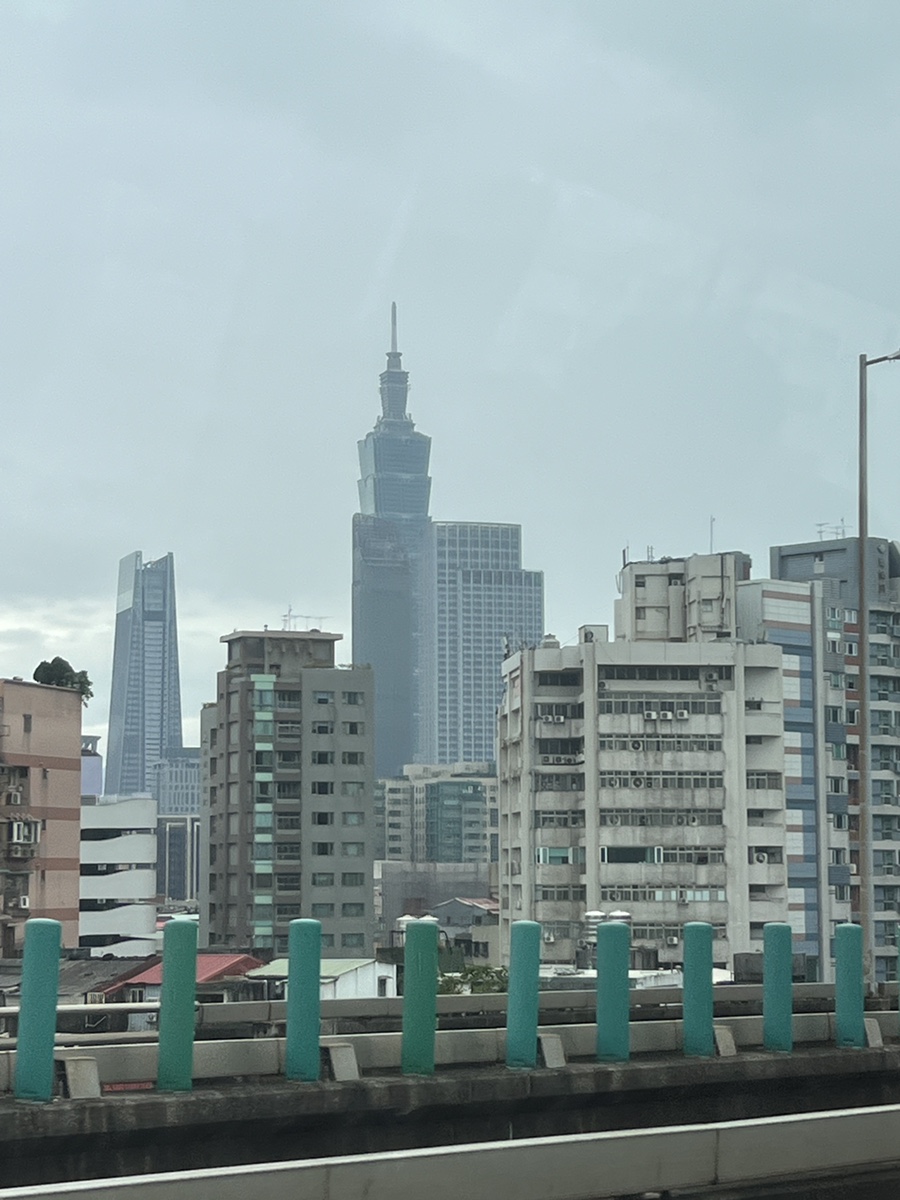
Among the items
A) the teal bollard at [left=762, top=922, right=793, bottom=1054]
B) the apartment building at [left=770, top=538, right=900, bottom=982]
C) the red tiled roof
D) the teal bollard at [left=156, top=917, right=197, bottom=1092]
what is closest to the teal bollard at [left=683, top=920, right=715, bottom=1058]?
the teal bollard at [left=762, top=922, right=793, bottom=1054]

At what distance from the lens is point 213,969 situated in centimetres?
7619

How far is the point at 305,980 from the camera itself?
1789 cm

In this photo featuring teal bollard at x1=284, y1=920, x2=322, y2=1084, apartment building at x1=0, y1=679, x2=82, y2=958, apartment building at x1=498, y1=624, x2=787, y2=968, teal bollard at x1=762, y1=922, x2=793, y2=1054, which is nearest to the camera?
teal bollard at x1=284, y1=920, x2=322, y2=1084

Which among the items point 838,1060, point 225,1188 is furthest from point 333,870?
point 225,1188

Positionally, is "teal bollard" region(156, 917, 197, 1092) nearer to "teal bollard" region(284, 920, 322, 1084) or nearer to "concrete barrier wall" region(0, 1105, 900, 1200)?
"teal bollard" region(284, 920, 322, 1084)

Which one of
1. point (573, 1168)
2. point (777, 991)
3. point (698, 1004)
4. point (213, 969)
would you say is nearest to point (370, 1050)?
point (698, 1004)

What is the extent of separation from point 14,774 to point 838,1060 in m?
85.7

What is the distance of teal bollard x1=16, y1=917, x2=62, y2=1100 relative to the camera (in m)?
15.8

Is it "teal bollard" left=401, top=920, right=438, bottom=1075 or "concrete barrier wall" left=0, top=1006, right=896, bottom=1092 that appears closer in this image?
"concrete barrier wall" left=0, top=1006, right=896, bottom=1092

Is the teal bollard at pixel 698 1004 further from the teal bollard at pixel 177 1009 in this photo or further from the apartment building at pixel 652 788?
the apartment building at pixel 652 788

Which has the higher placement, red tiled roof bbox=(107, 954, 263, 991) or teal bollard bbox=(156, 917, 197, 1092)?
teal bollard bbox=(156, 917, 197, 1092)

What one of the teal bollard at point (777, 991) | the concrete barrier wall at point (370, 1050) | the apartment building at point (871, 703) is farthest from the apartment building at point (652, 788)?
the concrete barrier wall at point (370, 1050)

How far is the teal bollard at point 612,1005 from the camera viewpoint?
19.8 meters

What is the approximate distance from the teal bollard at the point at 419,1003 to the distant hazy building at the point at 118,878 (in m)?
113
